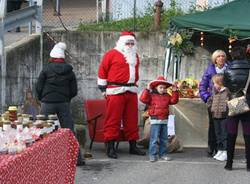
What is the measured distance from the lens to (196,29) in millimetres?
10727

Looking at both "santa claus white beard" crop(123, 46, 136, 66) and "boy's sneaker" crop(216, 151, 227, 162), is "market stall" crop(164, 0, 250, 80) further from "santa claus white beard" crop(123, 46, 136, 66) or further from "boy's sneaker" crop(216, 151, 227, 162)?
"boy's sneaker" crop(216, 151, 227, 162)

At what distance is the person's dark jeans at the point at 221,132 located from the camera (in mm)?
9398

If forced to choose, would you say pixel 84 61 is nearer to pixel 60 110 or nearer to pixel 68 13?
pixel 60 110

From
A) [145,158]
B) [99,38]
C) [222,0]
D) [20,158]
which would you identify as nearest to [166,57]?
[99,38]

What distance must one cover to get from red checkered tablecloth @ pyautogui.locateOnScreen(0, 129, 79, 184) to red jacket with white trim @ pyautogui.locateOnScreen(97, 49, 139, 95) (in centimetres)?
310

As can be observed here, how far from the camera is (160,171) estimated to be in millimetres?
8633

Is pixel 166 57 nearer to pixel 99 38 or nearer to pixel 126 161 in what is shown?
pixel 99 38

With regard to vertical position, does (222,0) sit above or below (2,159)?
above

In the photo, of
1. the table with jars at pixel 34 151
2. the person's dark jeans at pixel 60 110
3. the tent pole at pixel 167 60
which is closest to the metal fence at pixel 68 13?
the tent pole at pixel 167 60

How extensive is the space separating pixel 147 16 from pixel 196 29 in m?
3.57

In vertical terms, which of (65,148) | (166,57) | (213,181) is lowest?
(213,181)

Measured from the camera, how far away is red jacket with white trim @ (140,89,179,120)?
9219 mm

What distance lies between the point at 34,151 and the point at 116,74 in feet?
15.3

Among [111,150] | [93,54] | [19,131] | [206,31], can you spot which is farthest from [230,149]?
[93,54]
